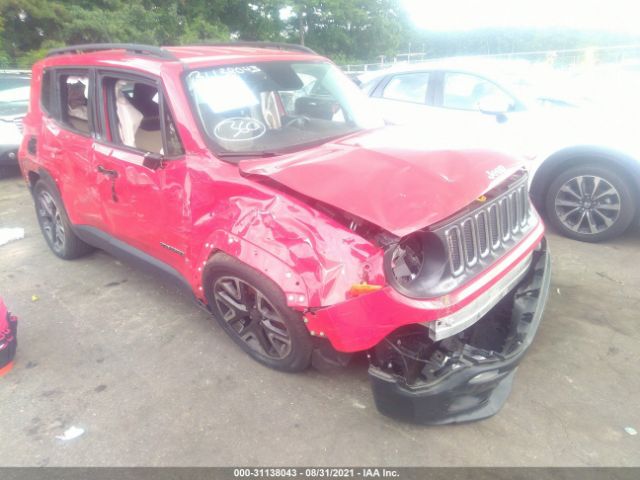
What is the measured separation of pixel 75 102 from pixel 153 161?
4.93 ft

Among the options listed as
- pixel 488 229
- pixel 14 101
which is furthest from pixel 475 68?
pixel 14 101

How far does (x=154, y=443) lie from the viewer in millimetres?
2410

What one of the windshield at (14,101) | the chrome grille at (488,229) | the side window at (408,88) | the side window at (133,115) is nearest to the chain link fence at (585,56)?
the side window at (408,88)

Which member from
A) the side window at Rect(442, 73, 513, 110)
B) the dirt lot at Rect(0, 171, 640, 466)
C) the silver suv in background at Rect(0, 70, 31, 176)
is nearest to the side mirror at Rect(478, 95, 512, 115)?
the side window at Rect(442, 73, 513, 110)

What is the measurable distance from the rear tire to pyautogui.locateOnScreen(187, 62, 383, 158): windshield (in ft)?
6.75

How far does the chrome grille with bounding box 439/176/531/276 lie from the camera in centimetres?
230

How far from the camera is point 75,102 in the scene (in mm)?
3920

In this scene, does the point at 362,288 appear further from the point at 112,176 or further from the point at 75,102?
the point at 75,102

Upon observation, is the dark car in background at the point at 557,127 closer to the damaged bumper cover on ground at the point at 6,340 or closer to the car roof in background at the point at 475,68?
the car roof in background at the point at 475,68

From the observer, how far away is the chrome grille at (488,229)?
2303 millimetres

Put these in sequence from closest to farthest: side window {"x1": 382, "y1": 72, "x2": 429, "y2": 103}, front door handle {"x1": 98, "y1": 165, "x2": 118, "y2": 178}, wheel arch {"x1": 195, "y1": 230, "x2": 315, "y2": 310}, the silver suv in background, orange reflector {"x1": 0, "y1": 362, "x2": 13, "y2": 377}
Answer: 1. wheel arch {"x1": 195, "y1": 230, "x2": 315, "y2": 310}
2. orange reflector {"x1": 0, "y1": 362, "x2": 13, "y2": 377}
3. front door handle {"x1": 98, "y1": 165, "x2": 118, "y2": 178}
4. side window {"x1": 382, "y1": 72, "x2": 429, "y2": 103}
5. the silver suv in background

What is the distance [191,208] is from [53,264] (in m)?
2.52

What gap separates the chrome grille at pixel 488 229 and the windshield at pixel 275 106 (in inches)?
45.4

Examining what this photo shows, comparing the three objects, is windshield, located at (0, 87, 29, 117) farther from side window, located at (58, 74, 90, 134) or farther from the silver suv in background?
side window, located at (58, 74, 90, 134)
